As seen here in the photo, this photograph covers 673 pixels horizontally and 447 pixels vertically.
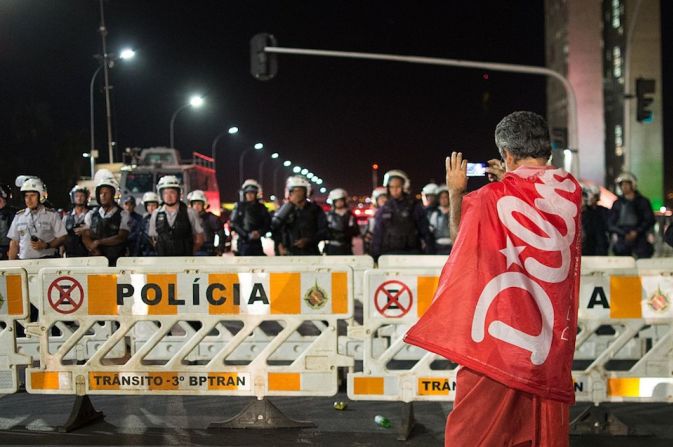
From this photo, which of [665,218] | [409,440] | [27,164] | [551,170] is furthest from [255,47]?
[27,164]

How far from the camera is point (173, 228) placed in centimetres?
977

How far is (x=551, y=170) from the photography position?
10.6ft

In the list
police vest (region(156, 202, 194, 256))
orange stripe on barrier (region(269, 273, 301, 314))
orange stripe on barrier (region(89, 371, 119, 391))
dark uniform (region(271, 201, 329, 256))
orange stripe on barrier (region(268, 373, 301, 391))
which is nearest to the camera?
orange stripe on barrier (region(269, 273, 301, 314))

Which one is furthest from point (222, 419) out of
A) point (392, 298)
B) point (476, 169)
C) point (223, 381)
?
point (476, 169)

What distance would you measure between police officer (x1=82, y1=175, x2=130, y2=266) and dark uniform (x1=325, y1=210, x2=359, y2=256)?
3.84 metres

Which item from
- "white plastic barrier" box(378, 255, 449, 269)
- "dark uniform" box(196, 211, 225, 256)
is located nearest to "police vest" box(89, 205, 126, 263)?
"dark uniform" box(196, 211, 225, 256)

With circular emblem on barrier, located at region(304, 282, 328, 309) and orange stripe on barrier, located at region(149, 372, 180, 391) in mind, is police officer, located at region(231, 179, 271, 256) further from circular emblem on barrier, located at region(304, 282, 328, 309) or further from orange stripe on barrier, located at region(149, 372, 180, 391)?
circular emblem on barrier, located at region(304, 282, 328, 309)

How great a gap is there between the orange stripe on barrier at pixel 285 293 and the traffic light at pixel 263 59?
47.5ft

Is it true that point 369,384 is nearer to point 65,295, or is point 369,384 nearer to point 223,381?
point 223,381

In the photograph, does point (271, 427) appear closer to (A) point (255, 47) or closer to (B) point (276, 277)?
(B) point (276, 277)

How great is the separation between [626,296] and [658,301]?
226 millimetres

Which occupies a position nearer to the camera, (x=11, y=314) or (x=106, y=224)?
(x=11, y=314)

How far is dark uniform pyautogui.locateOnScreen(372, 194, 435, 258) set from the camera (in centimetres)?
1015

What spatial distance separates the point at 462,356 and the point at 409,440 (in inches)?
128
